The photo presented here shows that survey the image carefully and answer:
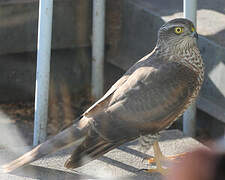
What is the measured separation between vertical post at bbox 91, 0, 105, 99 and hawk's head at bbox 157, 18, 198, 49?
1.67 metres

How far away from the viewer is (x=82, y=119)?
3863mm

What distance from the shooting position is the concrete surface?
3875 mm

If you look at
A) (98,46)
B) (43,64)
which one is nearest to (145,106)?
(43,64)

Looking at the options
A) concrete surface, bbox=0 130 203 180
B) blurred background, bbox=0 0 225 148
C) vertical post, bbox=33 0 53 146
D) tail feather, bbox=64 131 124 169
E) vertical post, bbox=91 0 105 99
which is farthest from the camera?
blurred background, bbox=0 0 225 148

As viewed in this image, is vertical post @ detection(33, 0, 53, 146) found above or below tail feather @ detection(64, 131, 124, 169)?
above

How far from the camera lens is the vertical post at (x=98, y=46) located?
5.61m

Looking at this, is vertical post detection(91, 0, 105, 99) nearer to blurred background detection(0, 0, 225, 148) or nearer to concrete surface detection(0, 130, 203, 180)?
blurred background detection(0, 0, 225, 148)

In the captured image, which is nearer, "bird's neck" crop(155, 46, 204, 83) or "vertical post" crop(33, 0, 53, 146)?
"bird's neck" crop(155, 46, 204, 83)

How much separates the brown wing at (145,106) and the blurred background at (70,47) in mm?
1860

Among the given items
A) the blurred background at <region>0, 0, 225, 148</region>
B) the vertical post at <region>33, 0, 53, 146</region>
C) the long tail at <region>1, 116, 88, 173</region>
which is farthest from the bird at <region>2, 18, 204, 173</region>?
the blurred background at <region>0, 0, 225, 148</region>

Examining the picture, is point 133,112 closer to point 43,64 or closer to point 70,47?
point 43,64

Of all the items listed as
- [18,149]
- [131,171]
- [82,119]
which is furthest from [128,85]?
[18,149]

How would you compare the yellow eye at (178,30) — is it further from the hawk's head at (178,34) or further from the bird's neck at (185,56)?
the bird's neck at (185,56)

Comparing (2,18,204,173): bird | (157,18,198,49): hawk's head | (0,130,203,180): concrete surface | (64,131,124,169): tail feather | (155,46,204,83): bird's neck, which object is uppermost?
(157,18,198,49): hawk's head
